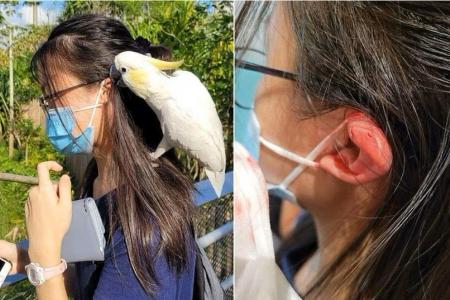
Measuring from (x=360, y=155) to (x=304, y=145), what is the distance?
0.59 feet

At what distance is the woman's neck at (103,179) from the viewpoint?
136 centimetres

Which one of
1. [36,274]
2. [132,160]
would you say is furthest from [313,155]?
[36,274]

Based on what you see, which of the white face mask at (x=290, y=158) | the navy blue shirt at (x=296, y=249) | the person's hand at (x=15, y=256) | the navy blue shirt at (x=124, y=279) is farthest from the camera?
the navy blue shirt at (x=296, y=249)

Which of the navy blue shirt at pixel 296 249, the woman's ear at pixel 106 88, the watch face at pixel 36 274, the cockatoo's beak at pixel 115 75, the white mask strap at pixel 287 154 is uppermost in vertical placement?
the cockatoo's beak at pixel 115 75

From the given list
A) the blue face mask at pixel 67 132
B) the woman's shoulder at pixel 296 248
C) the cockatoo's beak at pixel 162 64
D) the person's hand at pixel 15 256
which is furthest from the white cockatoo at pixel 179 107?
the person's hand at pixel 15 256

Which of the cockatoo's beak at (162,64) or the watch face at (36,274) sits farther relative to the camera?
the cockatoo's beak at (162,64)

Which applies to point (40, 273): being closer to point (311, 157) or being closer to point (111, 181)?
point (111, 181)

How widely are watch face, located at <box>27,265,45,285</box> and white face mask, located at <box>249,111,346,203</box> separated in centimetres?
83

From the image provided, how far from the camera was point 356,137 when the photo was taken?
1675mm

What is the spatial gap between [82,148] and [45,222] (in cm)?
26

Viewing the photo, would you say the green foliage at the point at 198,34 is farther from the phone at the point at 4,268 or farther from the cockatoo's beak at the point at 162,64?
the phone at the point at 4,268

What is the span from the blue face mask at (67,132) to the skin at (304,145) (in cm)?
60

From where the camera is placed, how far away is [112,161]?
1341 millimetres

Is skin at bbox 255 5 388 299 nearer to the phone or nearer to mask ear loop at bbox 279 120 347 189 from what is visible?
mask ear loop at bbox 279 120 347 189
